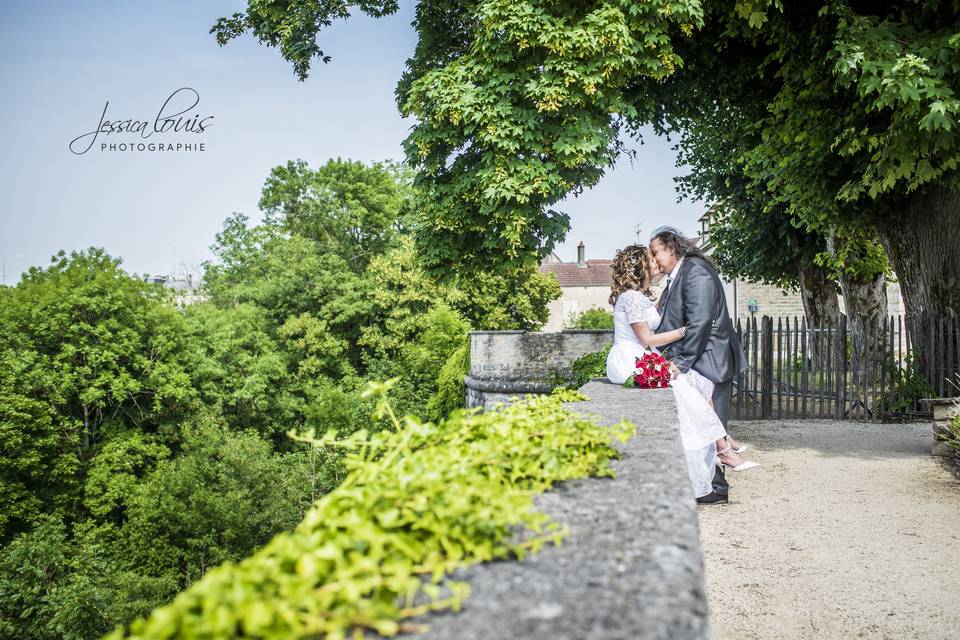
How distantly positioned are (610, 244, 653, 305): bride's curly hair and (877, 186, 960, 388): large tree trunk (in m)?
8.20

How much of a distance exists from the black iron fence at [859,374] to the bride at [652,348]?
26.0ft

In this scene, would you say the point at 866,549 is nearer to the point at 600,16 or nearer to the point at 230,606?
the point at 230,606

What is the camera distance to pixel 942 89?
9227 millimetres

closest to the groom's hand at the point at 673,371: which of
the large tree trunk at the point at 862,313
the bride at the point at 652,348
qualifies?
the bride at the point at 652,348

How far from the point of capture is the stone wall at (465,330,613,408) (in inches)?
583

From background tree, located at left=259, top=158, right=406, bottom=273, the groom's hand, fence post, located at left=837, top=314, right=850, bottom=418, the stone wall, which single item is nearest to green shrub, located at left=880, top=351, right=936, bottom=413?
fence post, located at left=837, top=314, right=850, bottom=418

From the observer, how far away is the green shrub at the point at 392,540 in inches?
48.1

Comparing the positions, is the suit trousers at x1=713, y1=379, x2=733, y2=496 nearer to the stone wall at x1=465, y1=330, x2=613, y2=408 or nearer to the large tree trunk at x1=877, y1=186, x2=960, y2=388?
the stone wall at x1=465, y1=330, x2=613, y2=408

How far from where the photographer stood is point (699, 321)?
6.46m

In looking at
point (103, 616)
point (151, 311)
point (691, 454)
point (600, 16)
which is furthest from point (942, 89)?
point (151, 311)

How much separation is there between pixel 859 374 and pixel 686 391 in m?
10.8

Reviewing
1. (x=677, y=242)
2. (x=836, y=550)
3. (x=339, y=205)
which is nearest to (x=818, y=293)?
(x=677, y=242)

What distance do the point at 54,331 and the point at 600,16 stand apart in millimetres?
25007

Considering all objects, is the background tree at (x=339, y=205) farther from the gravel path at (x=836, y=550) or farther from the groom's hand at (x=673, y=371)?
the groom's hand at (x=673, y=371)
